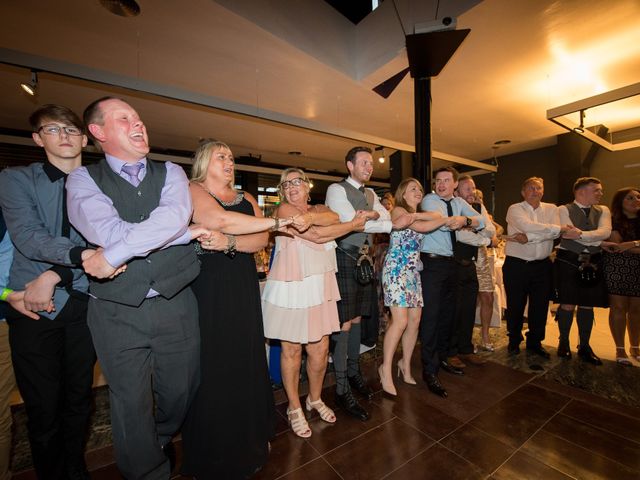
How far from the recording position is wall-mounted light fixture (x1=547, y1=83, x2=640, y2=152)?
395 cm

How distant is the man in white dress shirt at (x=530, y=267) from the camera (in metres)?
3.09

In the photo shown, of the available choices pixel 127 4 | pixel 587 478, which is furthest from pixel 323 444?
pixel 127 4

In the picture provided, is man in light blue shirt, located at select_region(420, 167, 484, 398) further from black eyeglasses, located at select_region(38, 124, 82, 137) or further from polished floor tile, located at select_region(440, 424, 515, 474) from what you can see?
black eyeglasses, located at select_region(38, 124, 82, 137)

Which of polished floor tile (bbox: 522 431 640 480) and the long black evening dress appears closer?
the long black evening dress

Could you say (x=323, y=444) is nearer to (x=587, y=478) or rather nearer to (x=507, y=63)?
(x=587, y=478)

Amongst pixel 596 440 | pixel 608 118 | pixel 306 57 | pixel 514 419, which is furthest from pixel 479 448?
pixel 608 118

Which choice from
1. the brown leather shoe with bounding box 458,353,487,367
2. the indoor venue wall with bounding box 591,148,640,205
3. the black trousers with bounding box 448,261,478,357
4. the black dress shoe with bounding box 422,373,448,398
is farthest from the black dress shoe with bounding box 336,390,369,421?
the indoor venue wall with bounding box 591,148,640,205

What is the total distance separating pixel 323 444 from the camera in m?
1.86

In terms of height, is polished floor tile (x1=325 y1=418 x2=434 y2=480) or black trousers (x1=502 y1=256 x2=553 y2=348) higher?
black trousers (x1=502 y1=256 x2=553 y2=348)

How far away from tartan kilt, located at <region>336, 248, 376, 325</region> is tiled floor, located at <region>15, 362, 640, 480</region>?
0.75m

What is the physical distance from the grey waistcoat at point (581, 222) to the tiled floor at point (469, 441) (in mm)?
1495

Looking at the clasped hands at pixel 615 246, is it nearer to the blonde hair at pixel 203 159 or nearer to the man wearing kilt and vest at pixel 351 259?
the man wearing kilt and vest at pixel 351 259

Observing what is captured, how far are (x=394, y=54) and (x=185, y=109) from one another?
163 inches

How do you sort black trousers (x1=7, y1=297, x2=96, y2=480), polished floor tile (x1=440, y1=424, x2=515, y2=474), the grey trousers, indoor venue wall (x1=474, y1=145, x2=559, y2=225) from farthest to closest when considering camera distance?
indoor venue wall (x1=474, y1=145, x2=559, y2=225) → polished floor tile (x1=440, y1=424, x2=515, y2=474) → black trousers (x1=7, y1=297, x2=96, y2=480) → the grey trousers
